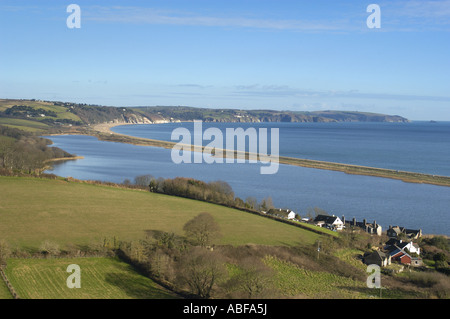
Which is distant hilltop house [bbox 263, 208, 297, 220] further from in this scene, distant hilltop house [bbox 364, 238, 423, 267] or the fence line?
the fence line

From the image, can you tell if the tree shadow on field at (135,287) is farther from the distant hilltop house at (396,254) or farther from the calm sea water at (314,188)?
the calm sea water at (314,188)

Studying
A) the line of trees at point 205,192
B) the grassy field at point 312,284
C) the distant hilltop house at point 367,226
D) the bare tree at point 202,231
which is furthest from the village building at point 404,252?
the bare tree at point 202,231

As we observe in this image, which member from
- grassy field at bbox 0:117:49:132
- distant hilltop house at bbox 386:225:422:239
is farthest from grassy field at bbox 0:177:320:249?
grassy field at bbox 0:117:49:132

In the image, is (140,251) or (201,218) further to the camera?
(201,218)

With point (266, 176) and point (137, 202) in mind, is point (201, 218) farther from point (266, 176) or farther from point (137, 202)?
point (266, 176)

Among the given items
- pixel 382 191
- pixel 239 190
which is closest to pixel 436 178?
pixel 382 191

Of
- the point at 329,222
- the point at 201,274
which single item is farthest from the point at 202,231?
the point at 329,222
